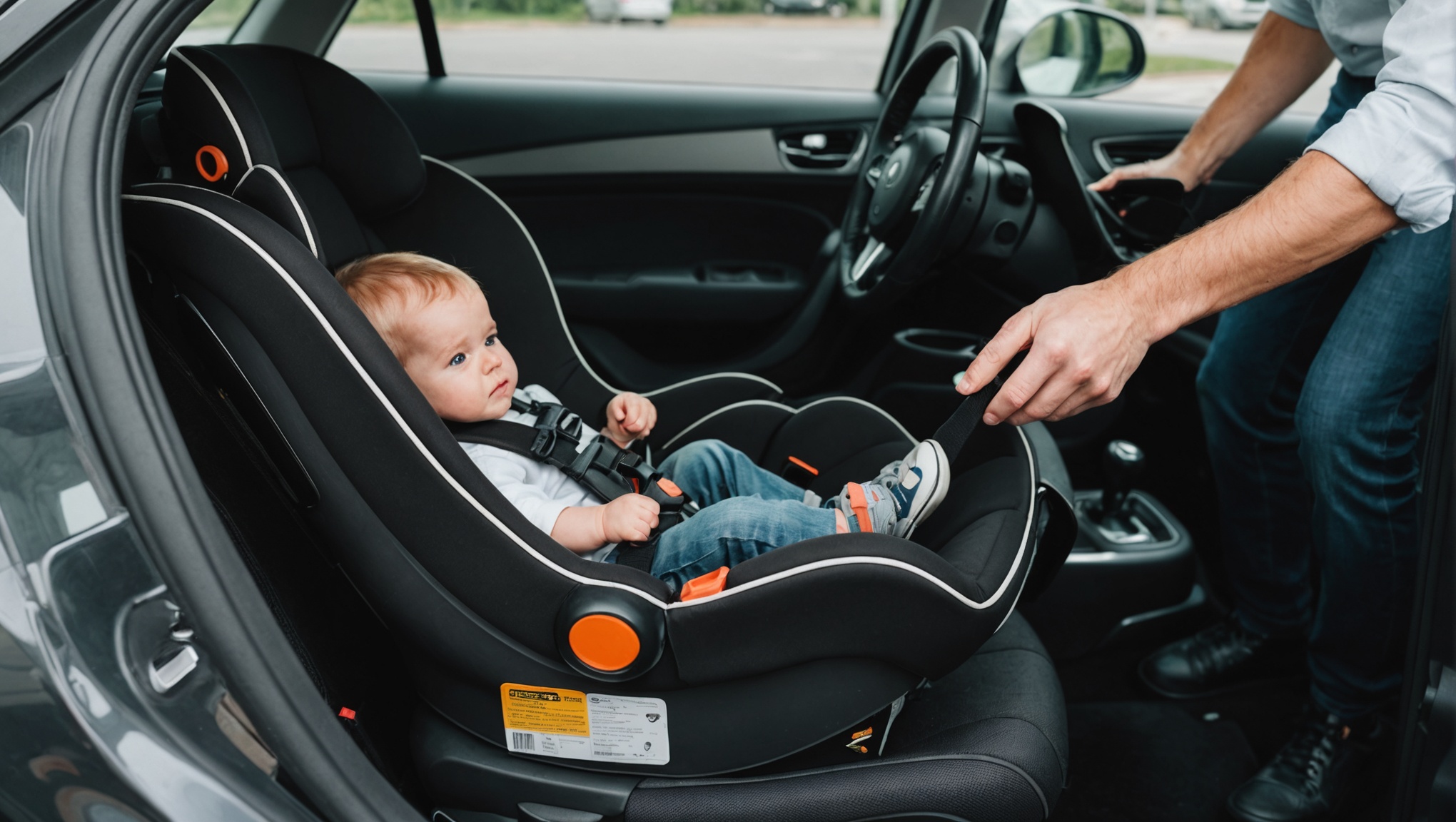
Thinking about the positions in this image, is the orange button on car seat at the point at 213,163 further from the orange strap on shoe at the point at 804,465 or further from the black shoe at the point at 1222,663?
the black shoe at the point at 1222,663

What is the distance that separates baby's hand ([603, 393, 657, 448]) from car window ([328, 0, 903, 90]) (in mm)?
1250

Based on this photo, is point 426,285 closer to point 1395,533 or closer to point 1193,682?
point 1395,533

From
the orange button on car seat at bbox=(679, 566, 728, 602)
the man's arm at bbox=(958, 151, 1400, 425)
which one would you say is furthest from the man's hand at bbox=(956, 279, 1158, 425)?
the orange button on car seat at bbox=(679, 566, 728, 602)

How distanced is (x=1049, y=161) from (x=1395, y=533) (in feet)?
2.75

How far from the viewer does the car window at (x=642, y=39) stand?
96.2 inches

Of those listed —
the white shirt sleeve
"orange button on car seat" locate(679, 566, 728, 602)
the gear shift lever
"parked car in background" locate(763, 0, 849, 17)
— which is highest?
"parked car in background" locate(763, 0, 849, 17)

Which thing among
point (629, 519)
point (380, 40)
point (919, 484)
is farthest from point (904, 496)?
point (380, 40)

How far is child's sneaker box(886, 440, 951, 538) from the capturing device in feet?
3.91

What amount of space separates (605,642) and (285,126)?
0.82 m

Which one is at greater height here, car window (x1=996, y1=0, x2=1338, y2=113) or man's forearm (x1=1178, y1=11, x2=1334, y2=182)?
man's forearm (x1=1178, y1=11, x2=1334, y2=182)

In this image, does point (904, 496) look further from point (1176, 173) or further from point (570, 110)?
point (570, 110)

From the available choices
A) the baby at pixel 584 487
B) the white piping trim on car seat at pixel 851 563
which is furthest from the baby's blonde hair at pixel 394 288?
the white piping trim on car seat at pixel 851 563

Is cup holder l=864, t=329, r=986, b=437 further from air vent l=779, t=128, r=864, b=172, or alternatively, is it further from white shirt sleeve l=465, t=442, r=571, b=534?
white shirt sleeve l=465, t=442, r=571, b=534

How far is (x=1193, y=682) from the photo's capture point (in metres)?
1.77
